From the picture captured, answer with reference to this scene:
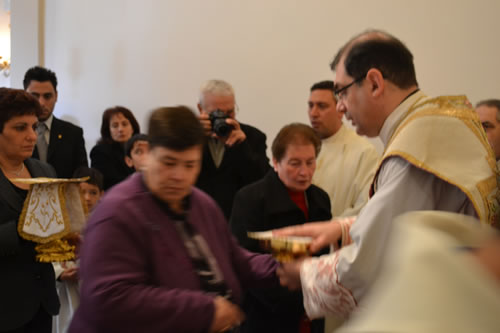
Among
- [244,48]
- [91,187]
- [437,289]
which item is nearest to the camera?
A: [437,289]

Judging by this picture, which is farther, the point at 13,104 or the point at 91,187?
the point at 91,187

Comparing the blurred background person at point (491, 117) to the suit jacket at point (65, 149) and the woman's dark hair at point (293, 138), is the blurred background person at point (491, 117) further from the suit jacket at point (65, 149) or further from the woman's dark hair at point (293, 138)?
the suit jacket at point (65, 149)

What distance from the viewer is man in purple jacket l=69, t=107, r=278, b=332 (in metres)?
1.47

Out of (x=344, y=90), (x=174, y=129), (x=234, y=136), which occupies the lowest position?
(x=234, y=136)

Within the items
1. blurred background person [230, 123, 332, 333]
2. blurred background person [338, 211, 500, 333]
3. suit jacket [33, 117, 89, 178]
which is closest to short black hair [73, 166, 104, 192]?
suit jacket [33, 117, 89, 178]

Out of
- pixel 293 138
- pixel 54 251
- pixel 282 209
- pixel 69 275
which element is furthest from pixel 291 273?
pixel 69 275

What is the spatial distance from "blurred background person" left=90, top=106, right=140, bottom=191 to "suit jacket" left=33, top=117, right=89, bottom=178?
0.14 m

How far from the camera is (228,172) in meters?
3.21

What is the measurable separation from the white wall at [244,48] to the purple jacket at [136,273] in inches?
104

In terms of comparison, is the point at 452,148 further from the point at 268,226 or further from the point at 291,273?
the point at 268,226

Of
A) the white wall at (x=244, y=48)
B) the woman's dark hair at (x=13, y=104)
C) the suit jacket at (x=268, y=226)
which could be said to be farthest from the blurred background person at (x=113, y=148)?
the suit jacket at (x=268, y=226)

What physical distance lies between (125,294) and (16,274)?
1.22 metres

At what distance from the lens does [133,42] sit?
6.11 meters

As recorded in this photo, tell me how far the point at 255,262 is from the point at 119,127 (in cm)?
272
